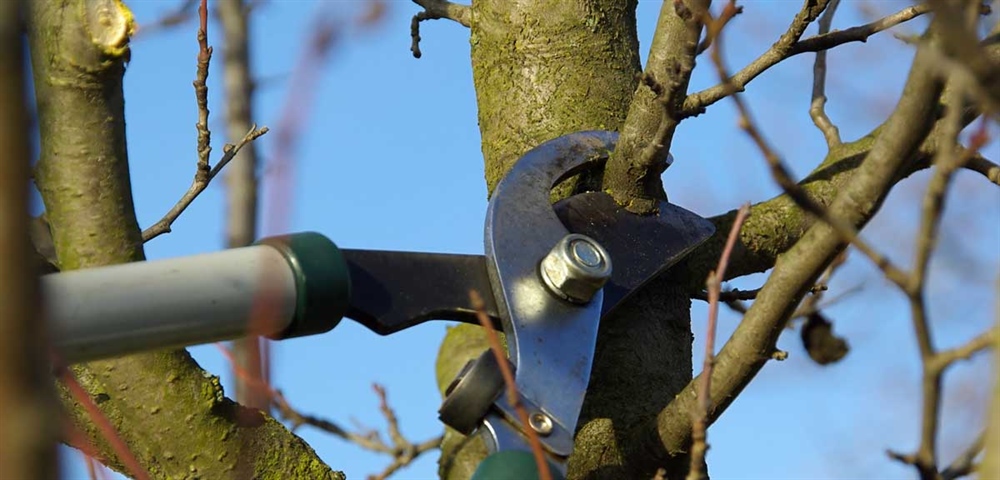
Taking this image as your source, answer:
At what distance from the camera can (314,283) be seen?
1.53m

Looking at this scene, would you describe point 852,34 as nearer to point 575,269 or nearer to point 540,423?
point 575,269

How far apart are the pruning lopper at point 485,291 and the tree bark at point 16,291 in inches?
30.9

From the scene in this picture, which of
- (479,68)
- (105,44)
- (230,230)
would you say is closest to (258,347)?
(230,230)

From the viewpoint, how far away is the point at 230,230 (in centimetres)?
159

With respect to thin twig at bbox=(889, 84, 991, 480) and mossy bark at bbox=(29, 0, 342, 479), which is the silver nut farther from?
thin twig at bbox=(889, 84, 991, 480)

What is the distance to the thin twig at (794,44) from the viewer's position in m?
1.92

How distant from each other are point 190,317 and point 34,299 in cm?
86

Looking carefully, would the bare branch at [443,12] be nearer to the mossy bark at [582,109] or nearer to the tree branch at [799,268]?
the mossy bark at [582,109]

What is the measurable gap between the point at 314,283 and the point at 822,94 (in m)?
1.53

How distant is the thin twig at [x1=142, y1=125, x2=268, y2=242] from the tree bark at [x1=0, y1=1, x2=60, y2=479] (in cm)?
Answer: 168

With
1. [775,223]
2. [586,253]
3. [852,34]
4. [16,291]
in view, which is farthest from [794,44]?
[16,291]

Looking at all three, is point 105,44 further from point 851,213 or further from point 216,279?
point 851,213

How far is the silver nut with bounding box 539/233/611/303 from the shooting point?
68.9 inches

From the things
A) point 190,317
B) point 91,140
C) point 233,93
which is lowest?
point 190,317
